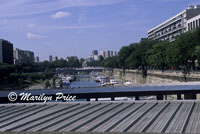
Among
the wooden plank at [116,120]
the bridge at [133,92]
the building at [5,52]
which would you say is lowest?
the wooden plank at [116,120]

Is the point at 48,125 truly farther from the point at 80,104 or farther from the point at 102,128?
the point at 80,104

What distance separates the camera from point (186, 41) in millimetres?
58719

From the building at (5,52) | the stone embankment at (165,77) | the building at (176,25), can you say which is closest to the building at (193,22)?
the building at (176,25)

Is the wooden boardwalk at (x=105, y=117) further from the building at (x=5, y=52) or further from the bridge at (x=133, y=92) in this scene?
the building at (x=5, y=52)

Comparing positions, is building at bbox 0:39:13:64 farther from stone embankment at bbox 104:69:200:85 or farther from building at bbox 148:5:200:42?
stone embankment at bbox 104:69:200:85

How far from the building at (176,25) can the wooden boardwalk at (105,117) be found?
80.0 meters

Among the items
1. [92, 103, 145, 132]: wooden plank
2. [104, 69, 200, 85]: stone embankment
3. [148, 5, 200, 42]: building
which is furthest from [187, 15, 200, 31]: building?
[92, 103, 145, 132]: wooden plank

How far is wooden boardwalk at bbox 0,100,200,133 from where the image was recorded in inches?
550

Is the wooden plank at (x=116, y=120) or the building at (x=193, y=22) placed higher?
the building at (x=193, y=22)

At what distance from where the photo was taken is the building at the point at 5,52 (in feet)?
557

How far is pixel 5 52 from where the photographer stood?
573ft

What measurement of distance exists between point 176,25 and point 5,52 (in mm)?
96733

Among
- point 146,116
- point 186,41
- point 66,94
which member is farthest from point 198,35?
point 146,116

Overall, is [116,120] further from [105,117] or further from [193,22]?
[193,22]
